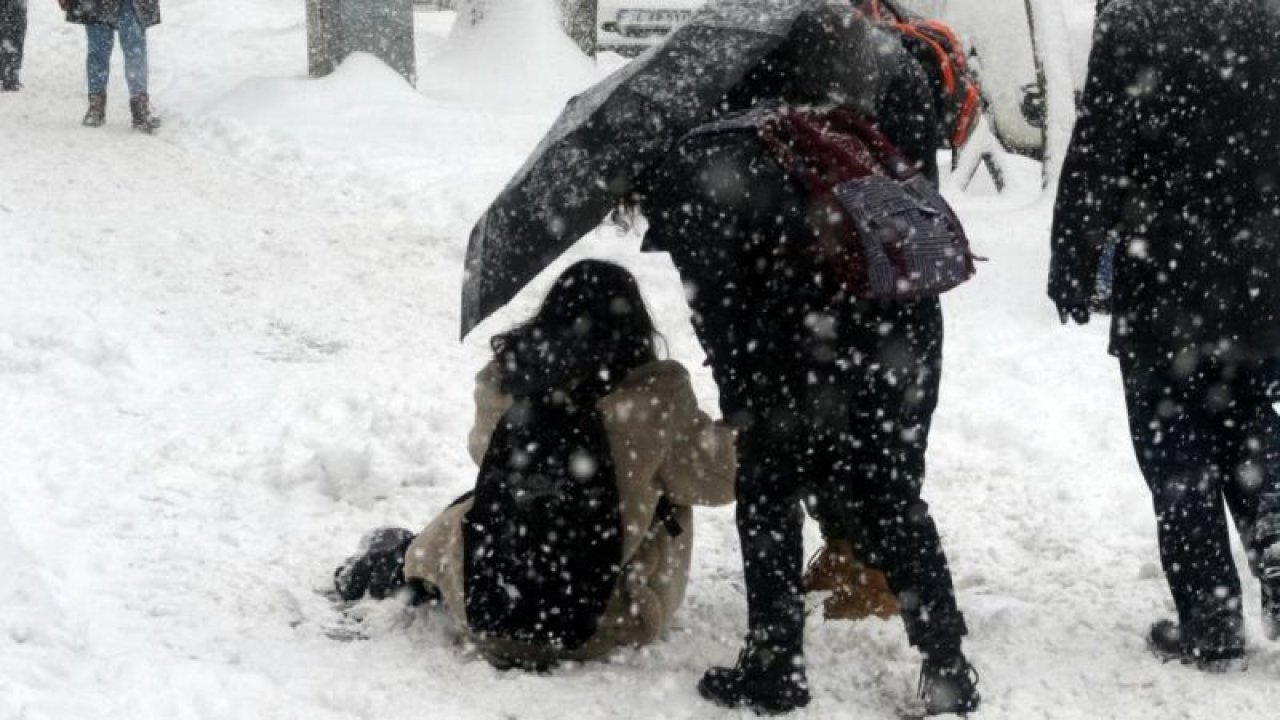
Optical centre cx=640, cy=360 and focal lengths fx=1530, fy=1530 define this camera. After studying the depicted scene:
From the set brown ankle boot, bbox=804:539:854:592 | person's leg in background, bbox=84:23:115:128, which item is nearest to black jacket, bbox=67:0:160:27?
person's leg in background, bbox=84:23:115:128

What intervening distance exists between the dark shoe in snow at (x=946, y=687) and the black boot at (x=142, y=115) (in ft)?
29.3

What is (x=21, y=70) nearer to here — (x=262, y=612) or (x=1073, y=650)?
(x=262, y=612)

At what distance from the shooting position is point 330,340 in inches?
265

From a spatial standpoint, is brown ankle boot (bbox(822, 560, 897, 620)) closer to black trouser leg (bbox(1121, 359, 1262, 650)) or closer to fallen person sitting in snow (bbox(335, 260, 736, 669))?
fallen person sitting in snow (bbox(335, 260, 736, 669))

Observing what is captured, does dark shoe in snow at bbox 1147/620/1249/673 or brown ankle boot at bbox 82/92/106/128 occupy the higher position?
dark shoe in snow at bbox 1147/620/1249/673

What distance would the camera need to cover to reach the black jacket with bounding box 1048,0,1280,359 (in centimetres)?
372

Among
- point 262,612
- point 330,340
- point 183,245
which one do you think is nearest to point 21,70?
point 183,245

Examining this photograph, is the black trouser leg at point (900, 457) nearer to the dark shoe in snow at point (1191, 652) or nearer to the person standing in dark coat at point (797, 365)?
the person standing in dark coat at point (797, 365)

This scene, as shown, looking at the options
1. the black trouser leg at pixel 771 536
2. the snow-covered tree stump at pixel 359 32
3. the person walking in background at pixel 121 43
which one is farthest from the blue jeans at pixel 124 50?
the black trouser leg at pixel 771 536

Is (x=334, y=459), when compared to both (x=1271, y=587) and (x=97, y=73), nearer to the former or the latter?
(x=1271, y=587)

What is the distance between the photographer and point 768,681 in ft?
11.9

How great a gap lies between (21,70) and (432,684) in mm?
12005

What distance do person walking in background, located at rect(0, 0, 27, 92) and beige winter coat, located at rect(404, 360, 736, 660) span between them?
33.7 ft

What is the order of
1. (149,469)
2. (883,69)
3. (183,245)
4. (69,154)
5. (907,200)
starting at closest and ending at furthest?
1. (907,200)
2. (883,69)
3. (149,469)
4. (183,245)
5. (69,154)
